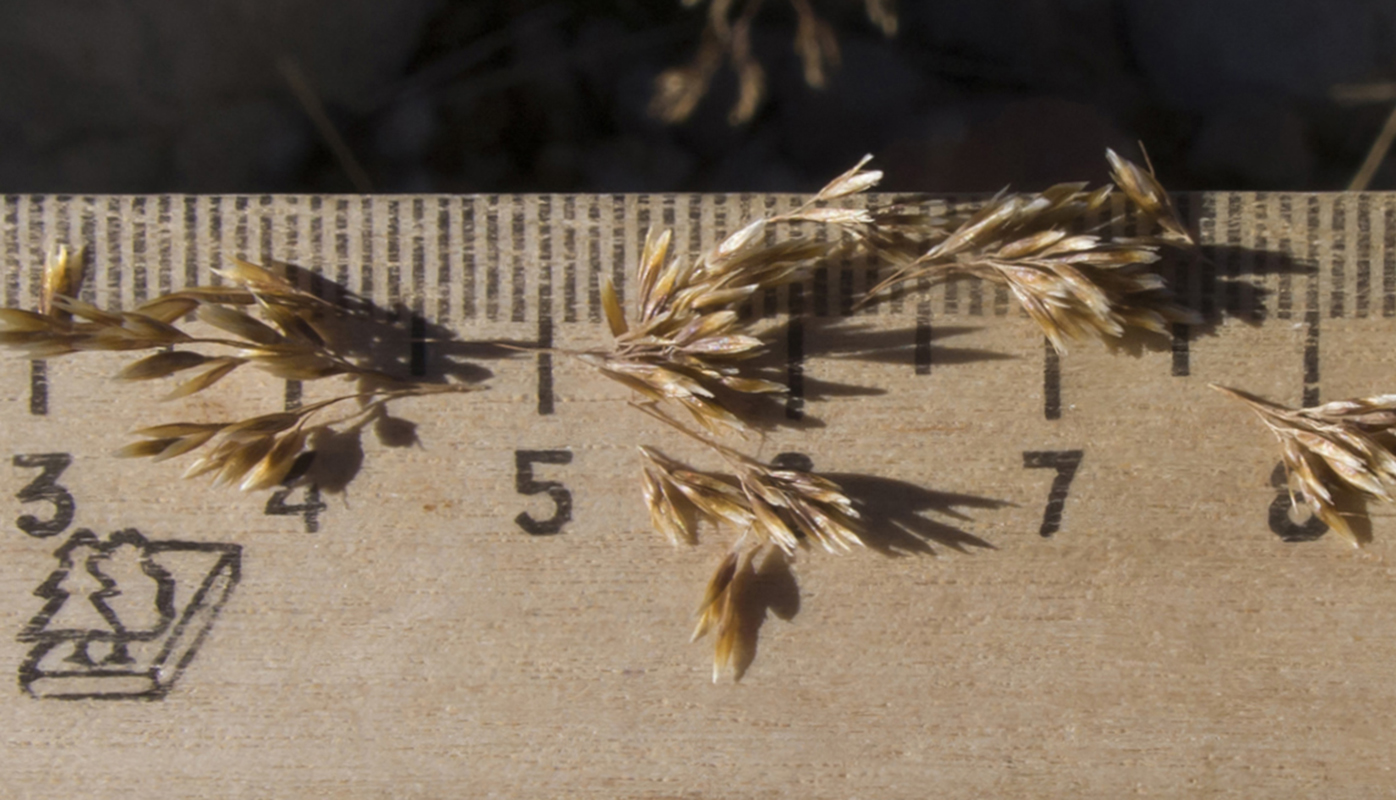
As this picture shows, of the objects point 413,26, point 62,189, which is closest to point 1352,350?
point 413,26

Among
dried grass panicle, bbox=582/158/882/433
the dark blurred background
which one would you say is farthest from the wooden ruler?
the dark blurred background

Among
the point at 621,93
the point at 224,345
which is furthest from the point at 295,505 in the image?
the point at 621,93

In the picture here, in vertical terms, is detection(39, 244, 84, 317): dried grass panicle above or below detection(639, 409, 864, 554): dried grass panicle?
above

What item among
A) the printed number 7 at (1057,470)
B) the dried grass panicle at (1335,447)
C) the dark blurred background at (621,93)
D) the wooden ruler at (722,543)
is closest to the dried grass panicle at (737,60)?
the dark blurred background at (621,93)

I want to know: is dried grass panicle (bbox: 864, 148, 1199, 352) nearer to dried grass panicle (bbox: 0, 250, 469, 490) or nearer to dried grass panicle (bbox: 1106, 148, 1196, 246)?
dried grass panicle (bbox: 1106, 148, 1196, 246)

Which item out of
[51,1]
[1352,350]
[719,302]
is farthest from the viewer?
[51,1]

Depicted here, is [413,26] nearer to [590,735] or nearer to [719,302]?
[719,302]

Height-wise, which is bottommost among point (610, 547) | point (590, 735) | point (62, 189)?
point (590, 735)
